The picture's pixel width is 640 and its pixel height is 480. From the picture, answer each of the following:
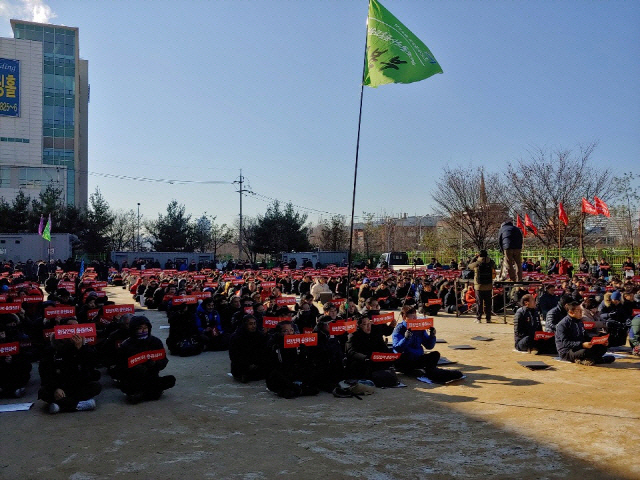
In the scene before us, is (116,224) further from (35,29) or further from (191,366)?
(191,366)

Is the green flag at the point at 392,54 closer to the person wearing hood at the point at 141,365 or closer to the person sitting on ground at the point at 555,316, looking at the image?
the person sitting on ground at the point at 555,316

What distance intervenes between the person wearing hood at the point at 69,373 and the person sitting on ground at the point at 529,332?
8261 millimetres

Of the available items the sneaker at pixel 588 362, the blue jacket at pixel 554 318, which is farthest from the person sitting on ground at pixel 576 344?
the blue jacket at pixel 554 318

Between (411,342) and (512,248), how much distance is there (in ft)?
29.5

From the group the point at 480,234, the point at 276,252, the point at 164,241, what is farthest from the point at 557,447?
the point at 164,241

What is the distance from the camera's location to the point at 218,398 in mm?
8352

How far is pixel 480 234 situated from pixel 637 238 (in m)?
17.4

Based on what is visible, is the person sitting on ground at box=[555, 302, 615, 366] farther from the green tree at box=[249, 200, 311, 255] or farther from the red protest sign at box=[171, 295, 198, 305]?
the green tree at box=[249, 200, 311, 255]

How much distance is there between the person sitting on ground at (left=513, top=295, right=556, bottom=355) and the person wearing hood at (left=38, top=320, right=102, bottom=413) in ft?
27.1

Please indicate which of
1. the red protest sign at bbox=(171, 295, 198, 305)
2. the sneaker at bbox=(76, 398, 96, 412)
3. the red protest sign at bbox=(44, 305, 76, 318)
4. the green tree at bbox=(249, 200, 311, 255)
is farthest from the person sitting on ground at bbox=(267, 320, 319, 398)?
the green tree at bbox=(249, 200, 311, 255)

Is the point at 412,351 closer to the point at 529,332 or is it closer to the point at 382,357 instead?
the point at 382,357

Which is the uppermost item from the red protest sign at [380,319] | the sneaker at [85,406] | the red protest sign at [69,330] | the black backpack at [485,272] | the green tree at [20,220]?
the green tree at [20,220]

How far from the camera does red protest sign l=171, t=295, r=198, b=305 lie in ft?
41.0

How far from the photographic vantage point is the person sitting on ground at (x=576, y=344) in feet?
33.8
